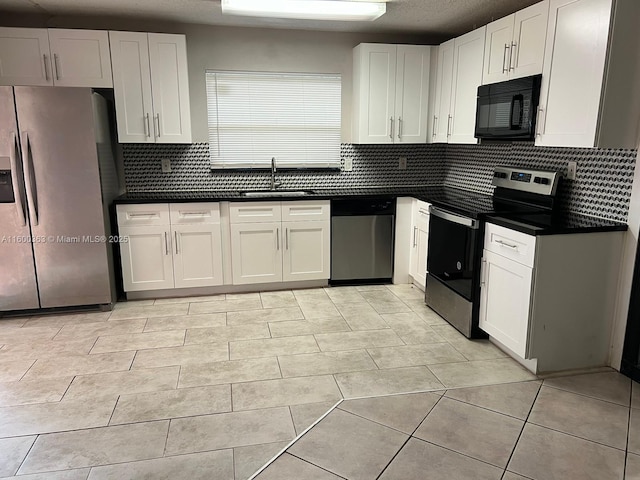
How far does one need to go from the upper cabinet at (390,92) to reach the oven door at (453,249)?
1029 millimetres

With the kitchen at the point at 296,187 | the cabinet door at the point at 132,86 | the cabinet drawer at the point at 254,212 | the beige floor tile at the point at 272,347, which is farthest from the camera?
the cabinet drawer at the point at 254,212

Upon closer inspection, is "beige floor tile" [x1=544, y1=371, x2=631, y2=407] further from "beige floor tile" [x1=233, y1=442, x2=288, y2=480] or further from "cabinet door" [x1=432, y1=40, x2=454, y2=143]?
"cabinet door" [x1=432, y1=40, x2=454, y2=143]

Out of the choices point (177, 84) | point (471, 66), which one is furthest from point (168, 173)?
point (471, 66)

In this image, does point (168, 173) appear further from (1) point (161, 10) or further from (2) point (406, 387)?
(2) point (406, 387)

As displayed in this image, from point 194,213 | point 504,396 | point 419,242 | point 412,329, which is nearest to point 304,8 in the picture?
point 194,213

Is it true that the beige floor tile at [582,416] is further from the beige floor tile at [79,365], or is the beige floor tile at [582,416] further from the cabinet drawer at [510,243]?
the beige floor tile at [79,365]

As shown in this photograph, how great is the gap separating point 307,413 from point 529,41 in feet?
8.62

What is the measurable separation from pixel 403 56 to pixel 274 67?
3.90 feet

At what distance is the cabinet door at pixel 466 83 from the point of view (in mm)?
3650

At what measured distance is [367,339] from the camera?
332cm

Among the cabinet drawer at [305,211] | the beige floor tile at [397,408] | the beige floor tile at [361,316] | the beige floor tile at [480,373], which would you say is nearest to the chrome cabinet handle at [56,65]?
the cabinet drawer at [305,211]

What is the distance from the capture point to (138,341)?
3.29m

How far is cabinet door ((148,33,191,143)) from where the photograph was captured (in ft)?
12.8

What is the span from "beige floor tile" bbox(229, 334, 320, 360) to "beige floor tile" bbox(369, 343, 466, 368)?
1.43 ft
